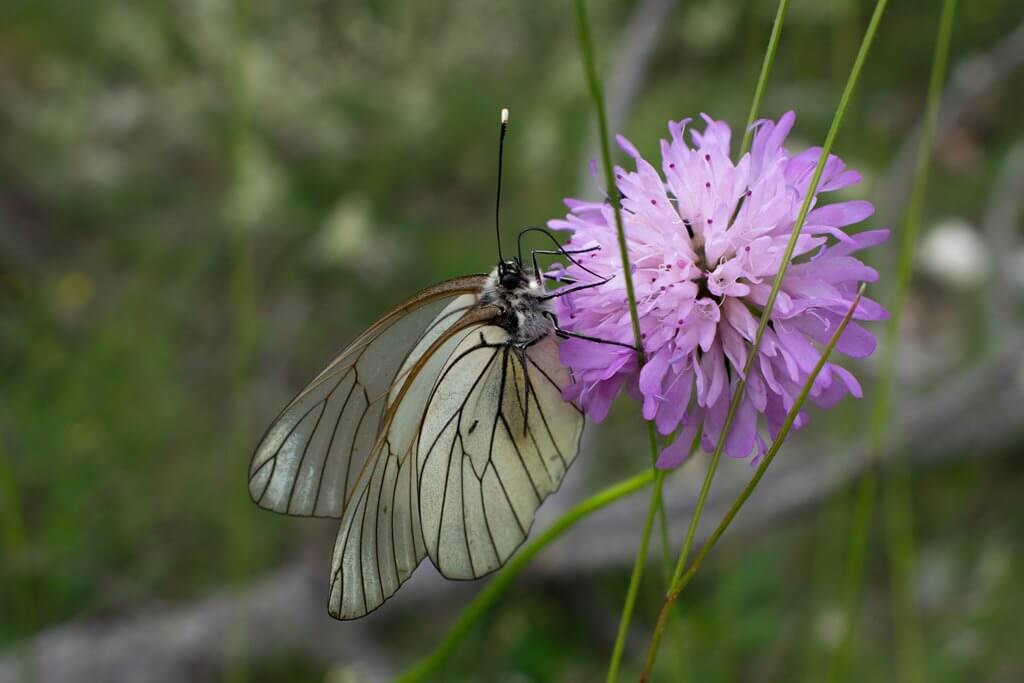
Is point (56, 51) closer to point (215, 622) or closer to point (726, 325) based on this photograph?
point (215, 622)

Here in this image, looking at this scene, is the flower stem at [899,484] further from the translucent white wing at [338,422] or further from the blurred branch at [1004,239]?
the blurred branch at [1004,239]

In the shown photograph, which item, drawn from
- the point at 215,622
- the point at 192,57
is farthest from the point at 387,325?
the point at 192,57

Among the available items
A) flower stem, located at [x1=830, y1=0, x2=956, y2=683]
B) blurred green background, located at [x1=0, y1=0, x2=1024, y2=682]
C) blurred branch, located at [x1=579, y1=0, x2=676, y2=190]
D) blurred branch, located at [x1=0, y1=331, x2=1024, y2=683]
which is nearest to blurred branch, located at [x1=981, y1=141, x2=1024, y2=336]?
blurred green background, located at [x1=0, y1=0, x2=1024, y2=682]

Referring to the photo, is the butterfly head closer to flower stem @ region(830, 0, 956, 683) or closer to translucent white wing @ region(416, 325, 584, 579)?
translucent white wing @ region(416, 325, 584, 579)

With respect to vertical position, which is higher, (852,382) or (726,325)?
(726,325)

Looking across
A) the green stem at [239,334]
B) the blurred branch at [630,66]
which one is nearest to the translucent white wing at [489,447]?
the green stem at [239,334]

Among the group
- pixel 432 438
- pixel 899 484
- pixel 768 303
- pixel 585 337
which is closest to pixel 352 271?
pixel 899 484
